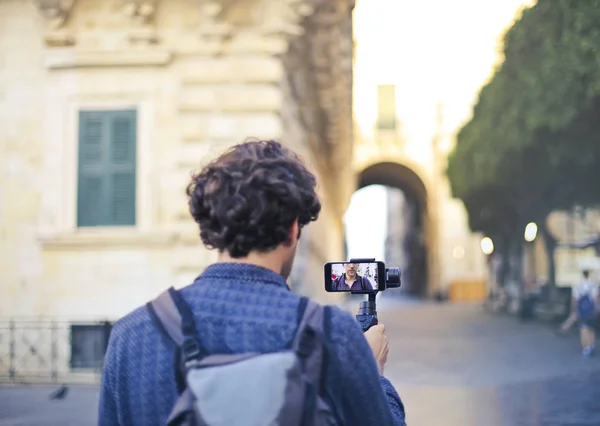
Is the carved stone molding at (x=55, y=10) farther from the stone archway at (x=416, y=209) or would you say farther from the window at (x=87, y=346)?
the stone archway at (x=416, y=209)

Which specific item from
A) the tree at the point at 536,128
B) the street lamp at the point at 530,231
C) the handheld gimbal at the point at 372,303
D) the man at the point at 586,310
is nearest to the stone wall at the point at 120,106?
the tree at the point at 536,128

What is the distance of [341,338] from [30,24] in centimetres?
1145

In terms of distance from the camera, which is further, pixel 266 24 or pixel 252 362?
pixel 266 24

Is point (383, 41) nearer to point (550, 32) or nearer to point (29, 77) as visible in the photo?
point (550, 32)

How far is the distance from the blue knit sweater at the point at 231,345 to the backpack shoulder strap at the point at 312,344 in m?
0.03

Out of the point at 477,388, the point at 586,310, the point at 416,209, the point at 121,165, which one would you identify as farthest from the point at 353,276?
the point at 416,209

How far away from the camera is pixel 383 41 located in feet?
161

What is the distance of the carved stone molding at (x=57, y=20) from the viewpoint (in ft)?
39.4

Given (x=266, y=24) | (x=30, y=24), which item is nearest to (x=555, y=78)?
(x=266, y=24)

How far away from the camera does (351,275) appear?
2.57 meters

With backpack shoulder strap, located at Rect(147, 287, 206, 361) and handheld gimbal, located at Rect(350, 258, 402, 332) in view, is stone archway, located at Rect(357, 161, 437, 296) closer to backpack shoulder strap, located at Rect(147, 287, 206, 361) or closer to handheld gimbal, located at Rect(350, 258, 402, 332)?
handheld gimbal, located at Rect(350, 258, 402, 332)

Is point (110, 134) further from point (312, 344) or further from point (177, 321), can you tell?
point (312, 344)

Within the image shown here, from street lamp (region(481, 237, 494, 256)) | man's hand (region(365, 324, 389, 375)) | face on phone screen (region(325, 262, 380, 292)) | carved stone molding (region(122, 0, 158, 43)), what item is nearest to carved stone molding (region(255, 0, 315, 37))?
carved stone molding (region(122, 0, 158, 43))

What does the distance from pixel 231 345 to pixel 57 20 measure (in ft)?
36.0
